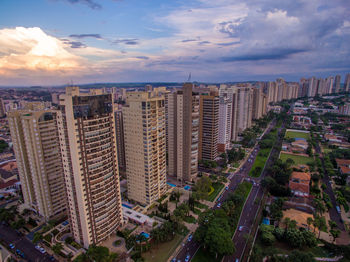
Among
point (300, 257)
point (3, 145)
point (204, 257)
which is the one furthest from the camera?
point (3, 145)

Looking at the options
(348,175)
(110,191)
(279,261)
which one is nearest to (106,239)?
(110,191)

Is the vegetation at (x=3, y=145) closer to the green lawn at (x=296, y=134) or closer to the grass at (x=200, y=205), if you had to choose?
the grass at (x=200, y=205)

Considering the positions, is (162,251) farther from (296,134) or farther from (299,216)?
(296,134)

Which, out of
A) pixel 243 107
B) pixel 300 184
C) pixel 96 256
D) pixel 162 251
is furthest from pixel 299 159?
pixel 96 256

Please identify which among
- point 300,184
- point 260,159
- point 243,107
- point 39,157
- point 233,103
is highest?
point 233,103

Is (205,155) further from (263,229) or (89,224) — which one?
(89,224)

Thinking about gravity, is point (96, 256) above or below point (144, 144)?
below

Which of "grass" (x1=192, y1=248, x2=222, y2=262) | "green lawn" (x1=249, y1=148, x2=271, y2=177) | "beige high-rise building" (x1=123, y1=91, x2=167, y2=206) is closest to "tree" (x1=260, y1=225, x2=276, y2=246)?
"grass" (x1=192, y1=248, x2=222, y2=262)
